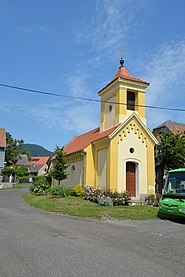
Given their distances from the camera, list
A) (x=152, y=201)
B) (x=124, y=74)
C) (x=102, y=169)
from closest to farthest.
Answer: (x=152, y=201) → (x=102, y=169) → (x=124, y=74)

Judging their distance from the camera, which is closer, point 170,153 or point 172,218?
point 172,218

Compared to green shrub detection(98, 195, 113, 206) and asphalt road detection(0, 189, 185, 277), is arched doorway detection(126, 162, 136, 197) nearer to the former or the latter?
green shrub detection(98, 195, 113, 206)

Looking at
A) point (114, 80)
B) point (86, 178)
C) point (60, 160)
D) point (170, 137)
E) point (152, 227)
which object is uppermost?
point (114, 80)

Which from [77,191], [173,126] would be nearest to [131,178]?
[77,191]

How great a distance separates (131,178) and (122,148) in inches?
97.1

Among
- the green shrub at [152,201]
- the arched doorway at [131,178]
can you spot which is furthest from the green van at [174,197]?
the arched doorway at [131,178]

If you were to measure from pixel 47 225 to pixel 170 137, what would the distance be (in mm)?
17801

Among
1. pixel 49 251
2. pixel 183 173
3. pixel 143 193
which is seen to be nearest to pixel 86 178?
pixel 143 193

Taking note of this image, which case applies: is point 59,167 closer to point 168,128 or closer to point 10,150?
point 168,128

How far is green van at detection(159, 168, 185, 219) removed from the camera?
1159 centimetres

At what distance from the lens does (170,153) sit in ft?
77.6

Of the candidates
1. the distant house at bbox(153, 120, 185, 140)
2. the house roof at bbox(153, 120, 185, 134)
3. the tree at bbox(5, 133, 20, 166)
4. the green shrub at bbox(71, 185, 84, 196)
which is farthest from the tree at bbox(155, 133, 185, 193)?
the tree at bbox(5, 133, 20, 166)

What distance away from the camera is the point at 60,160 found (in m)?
20.9

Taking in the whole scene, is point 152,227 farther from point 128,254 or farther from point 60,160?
point 60,160
